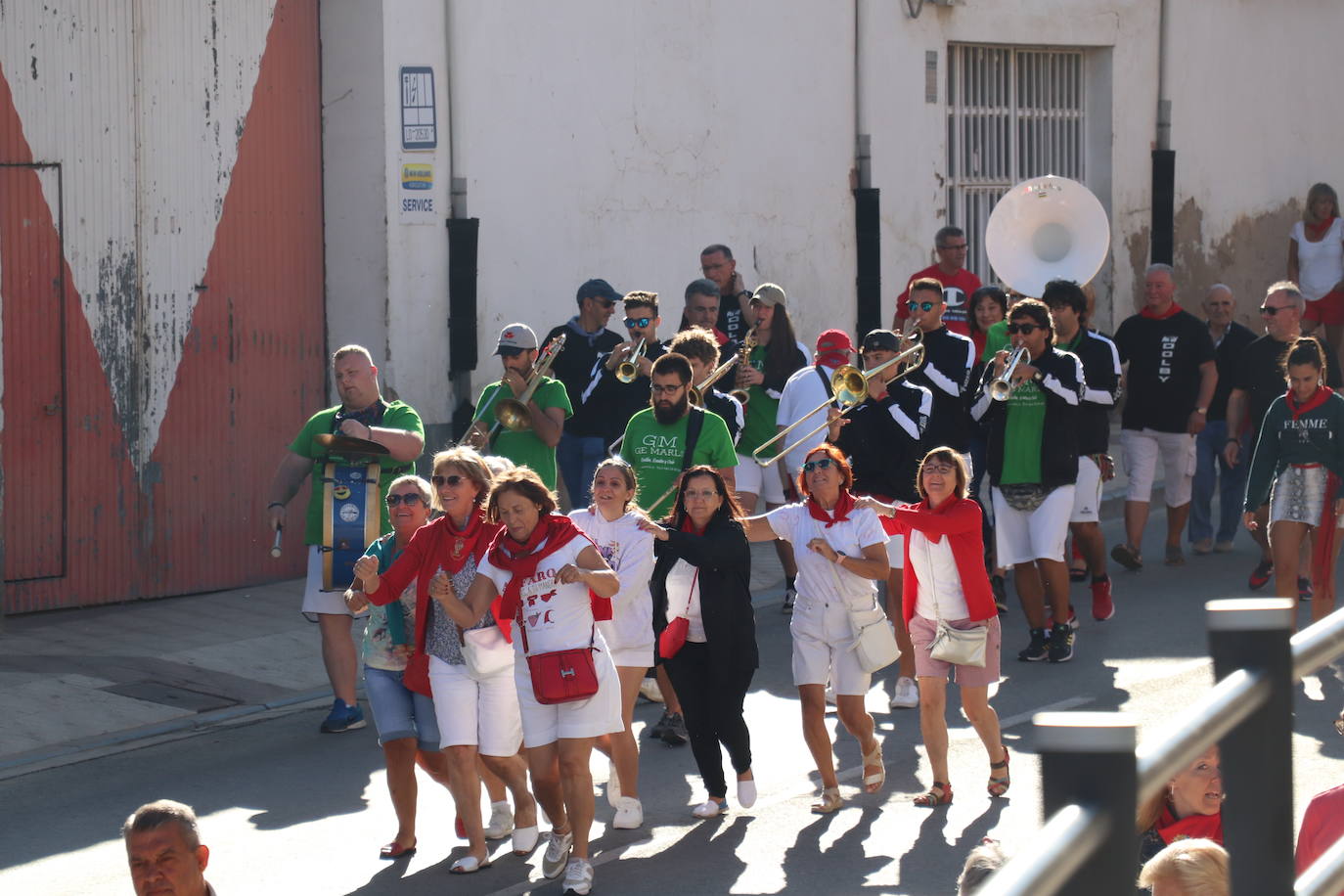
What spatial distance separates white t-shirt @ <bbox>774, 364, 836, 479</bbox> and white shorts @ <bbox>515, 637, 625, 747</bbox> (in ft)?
12.6

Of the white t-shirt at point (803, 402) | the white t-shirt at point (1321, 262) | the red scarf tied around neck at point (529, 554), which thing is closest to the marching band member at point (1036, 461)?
the white t-shirt at point (803, 402)

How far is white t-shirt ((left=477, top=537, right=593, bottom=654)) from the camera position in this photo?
22.2 feet

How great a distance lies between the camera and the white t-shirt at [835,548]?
7676mm

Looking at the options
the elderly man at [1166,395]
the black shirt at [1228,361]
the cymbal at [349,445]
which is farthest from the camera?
the black shirt at [1228,361]

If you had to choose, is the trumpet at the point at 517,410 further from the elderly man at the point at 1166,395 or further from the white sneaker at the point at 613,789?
the elderly man at the point at 1166,395

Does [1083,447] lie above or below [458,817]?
above

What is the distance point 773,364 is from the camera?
11.1 m

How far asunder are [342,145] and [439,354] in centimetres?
157

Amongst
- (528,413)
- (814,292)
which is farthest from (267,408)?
(814,292)

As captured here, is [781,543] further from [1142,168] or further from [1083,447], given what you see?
[1142,168]

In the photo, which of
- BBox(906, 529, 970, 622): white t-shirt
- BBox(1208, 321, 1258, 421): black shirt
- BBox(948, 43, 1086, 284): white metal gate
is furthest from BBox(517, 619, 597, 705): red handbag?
BBox(948, 43, 1086, 284): white metal gate

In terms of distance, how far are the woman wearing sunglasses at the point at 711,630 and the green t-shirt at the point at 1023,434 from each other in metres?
2.94

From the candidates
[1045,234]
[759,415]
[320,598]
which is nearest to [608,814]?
[320,598]

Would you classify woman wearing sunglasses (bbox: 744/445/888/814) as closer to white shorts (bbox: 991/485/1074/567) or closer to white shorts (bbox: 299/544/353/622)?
white shorts (bbox: 299/544/353/622)
